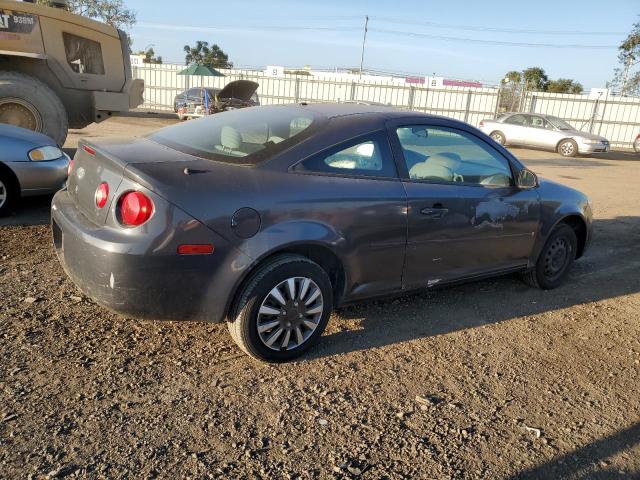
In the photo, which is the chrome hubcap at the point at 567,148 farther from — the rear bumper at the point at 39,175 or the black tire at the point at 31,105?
the rear bumper at the point at 39,175

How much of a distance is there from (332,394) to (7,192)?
427 cm

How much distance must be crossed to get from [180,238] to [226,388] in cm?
88

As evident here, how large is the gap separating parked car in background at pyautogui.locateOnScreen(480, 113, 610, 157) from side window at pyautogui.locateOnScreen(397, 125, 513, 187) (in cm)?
1616

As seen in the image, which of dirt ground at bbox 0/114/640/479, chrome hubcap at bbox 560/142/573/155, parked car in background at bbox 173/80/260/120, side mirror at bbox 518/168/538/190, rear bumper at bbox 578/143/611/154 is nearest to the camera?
dirt ground at bbox 0/114/640/479

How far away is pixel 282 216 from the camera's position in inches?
125

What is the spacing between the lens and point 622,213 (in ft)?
29.4

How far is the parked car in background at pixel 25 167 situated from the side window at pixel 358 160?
11.9ft

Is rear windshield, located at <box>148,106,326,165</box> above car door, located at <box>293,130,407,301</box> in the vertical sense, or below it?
above

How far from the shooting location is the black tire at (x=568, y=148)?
19.0m

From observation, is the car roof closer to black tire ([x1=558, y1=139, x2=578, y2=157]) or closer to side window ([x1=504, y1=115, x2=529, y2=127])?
black tire ([x1=558, y1=139, x2=578, y2=157])

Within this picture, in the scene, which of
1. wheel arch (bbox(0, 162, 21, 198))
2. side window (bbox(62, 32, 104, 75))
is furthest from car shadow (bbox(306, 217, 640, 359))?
side window (bbox(62, 32, 104, 75))

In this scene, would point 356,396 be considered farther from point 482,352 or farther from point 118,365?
point 118,365

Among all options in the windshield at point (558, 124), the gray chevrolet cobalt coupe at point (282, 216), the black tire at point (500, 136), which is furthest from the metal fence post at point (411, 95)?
the gray chevrolet cobalt coupe at point (282, 216)

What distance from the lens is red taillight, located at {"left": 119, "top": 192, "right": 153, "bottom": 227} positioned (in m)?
2.91
